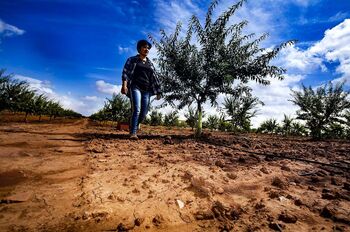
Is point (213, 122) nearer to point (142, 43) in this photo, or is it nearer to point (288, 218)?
point (142, 43)

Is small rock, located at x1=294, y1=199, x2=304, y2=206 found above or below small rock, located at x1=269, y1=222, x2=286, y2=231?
above

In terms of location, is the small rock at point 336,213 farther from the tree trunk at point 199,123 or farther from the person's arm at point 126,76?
the tree trunk at point 199,123

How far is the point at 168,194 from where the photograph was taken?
2.17 meters

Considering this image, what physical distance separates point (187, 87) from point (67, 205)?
5.48 m

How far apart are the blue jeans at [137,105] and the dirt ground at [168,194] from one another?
2039 millimetres

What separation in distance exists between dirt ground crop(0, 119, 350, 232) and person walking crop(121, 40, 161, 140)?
6.85 ft

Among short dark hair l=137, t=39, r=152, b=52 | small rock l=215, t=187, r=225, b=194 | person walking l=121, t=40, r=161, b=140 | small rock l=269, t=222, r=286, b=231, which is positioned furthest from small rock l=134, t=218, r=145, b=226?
short dark hair l=137, t=39, r=152, b=52

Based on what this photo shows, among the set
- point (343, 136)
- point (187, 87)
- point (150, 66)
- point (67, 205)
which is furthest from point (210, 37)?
point (343, 136)

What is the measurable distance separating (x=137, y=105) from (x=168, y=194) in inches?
131

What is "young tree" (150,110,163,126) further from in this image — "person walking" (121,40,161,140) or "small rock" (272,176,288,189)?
"small rock" (272,176,288,189)

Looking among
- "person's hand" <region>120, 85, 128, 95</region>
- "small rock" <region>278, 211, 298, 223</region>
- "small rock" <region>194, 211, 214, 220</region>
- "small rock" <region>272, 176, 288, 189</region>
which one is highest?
"person's hand" <region>120, 85, 128, 95</region>

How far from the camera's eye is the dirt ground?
1726 millimetres

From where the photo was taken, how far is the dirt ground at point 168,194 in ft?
5.66

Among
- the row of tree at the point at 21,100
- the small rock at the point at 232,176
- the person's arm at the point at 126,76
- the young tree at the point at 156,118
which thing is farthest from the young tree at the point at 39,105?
the small rock at the point at 232,176
